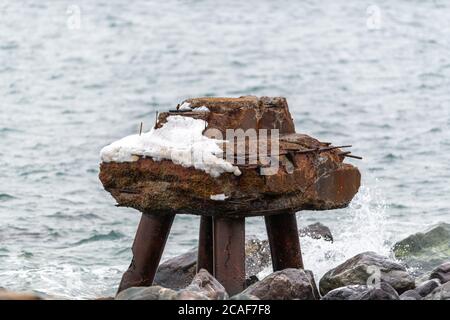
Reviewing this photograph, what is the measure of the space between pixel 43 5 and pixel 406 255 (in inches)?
1322

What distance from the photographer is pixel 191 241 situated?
18.8m

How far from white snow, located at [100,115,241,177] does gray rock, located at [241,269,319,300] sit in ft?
3.84

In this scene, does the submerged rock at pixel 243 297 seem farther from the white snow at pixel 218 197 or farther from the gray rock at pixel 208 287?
the white snow at pixel 218 197

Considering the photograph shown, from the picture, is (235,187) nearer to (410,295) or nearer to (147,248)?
(147,248)

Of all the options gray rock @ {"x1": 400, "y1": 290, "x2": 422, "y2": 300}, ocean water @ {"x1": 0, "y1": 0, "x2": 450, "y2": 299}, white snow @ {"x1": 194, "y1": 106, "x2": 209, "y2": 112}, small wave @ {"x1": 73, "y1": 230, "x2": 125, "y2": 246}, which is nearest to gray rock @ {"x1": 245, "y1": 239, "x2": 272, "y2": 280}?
ocean water @ {"x1": 0, "y1": 0, "x2": 450, "y2": 299}

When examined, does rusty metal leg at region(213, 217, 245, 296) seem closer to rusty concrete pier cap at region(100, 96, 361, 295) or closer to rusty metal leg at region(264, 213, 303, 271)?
rusty concrete pier cap at region(100, 96, 361, 295)

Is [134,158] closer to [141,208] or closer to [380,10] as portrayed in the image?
[141,208]

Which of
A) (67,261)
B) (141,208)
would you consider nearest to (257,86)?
(67,261)

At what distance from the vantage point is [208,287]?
11250mm

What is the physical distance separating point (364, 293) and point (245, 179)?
4.97 ft

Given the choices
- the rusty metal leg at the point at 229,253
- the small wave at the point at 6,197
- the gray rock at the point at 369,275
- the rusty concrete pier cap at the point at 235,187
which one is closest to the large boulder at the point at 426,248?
the gray rock at the point at 369,275

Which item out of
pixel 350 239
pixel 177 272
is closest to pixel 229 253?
pixel 177 272

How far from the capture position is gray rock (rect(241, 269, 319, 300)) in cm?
1180
